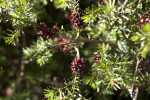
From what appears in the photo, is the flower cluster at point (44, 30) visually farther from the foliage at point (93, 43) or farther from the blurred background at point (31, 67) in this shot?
the blurred background at point (31, 67)

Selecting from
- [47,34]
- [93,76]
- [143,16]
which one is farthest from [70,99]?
[143,16]

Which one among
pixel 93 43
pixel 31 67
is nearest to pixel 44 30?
pixel 93 43

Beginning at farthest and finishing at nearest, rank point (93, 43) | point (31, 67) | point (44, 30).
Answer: point (31, 67) → point (93, 43) → point (44, 30)

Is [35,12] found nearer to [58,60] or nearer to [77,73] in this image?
[58,60]

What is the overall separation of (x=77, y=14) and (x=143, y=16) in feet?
0.85

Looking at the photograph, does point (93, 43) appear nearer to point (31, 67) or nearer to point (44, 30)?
point (44, 30)

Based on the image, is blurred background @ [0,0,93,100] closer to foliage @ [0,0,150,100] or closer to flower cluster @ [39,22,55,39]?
foliage @ [0,0,150,100]

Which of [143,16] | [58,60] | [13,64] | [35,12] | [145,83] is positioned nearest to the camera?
[143,16]

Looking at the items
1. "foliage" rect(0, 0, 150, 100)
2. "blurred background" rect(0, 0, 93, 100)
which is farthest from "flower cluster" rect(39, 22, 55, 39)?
"blurred background" rect(0, 0, 93, 100)

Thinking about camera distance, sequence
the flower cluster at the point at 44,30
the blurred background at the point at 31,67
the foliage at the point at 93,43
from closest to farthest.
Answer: the foliage at the point at 93,43
the flower cluster at the point at 44,30
the blurred background at the point at 31,67

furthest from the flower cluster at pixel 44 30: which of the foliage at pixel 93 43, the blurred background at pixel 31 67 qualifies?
the blurred background at pixel 31 67

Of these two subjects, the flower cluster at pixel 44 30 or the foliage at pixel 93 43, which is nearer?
the foliage at pixel 93 43

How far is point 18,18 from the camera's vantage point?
0.73 m

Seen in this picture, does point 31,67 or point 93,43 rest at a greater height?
point 31,67
